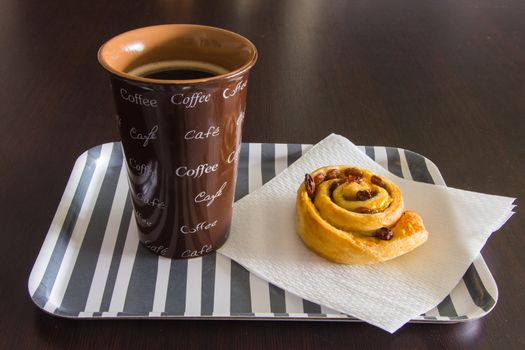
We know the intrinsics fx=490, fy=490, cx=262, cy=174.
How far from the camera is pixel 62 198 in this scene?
Result: 1.92 ft

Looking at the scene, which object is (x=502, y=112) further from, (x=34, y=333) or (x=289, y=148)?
(x=34, y=333)

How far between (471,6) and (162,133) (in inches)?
45.0

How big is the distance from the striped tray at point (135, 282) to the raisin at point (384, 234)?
0.08 metres

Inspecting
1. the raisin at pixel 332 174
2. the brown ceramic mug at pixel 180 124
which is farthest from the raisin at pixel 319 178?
the brown ceramic mug at pixel 180 124

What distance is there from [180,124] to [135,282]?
175mm

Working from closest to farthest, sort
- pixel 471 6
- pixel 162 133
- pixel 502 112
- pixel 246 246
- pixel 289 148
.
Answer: pixel 162 133, pixel 246 246, pixel 289 148, pixel 502 112, pixel 471 6

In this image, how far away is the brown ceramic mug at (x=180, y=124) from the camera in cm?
42

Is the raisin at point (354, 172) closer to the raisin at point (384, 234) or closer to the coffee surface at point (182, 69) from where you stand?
the raisin at point (384, 234)

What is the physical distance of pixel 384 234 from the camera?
0.53 m

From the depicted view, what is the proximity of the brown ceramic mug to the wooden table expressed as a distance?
11cm

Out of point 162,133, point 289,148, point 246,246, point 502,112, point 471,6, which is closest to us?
point 162,133

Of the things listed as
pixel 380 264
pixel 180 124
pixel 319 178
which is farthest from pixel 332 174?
pixel 180 124

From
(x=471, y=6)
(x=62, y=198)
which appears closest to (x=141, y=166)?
(x=62, y=198)

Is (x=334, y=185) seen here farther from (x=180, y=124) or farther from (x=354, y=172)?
(x=180, y=124)
